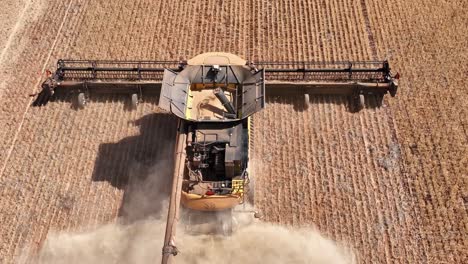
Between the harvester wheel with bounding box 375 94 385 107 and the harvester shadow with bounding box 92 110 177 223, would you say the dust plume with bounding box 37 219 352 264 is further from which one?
the harvester wheel with bounding box 375 94 385 107

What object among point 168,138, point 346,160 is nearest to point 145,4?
point 168,138

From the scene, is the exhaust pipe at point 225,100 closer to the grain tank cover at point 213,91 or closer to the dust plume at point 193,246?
the grain tank cover at point 213,91

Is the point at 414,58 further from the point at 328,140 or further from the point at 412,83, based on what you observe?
the point at 328,140

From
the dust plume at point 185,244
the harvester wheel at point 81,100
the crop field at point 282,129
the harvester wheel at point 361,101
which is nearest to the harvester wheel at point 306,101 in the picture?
the crop field at point 282,129

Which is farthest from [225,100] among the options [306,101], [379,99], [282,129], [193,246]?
[379,99]

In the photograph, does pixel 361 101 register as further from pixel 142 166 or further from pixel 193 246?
pixel 142 166

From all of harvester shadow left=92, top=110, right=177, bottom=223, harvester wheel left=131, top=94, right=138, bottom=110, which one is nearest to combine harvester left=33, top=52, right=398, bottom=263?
harvester wheel left=131, top=94, right=138, bottom=110
